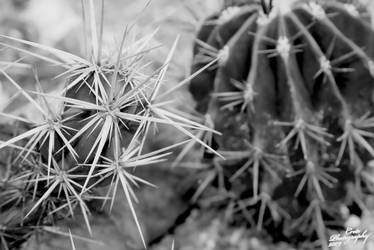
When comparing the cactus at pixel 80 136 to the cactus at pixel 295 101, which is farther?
the cactus at pixel 295 101

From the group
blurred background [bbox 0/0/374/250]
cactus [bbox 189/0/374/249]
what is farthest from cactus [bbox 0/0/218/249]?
cactus [bbox 189/0/374/249]

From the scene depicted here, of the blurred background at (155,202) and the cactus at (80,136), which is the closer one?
the cactus at (80,136)

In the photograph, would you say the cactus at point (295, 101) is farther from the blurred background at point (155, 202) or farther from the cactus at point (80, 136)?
the cactus at point (80, 136)

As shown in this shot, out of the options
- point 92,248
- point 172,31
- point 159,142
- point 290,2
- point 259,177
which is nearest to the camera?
point 92,248

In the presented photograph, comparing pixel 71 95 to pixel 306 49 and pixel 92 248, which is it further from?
pixel 306 49

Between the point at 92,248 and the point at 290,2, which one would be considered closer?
the point at 92,248

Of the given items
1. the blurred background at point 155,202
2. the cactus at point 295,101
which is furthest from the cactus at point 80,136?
the cactus at point 295,101

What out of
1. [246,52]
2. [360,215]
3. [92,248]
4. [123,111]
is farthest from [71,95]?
[360,215]

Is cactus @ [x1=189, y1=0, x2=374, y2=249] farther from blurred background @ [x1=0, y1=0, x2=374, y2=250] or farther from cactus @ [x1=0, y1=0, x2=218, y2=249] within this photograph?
cactus @ [x1=0, y1=0, x2=218, y2=249]
